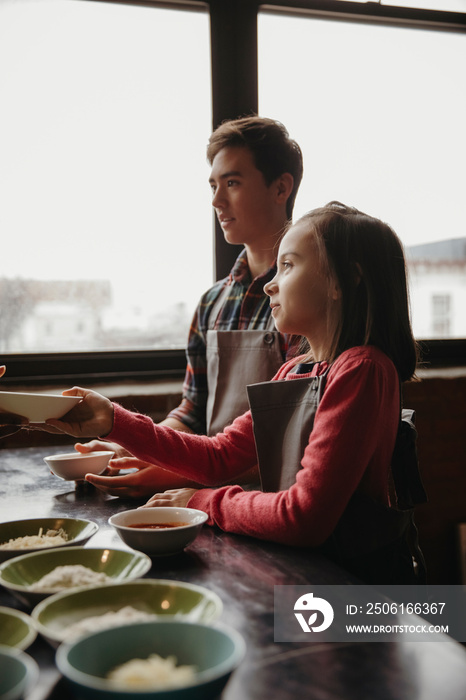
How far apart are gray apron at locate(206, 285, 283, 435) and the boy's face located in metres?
0.32

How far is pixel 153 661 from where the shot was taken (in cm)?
55

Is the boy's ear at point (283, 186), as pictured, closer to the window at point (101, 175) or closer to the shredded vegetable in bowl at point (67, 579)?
the window at point (101, 175)

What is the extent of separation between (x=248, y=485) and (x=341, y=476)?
536mm

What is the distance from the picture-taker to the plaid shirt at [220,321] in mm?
2057

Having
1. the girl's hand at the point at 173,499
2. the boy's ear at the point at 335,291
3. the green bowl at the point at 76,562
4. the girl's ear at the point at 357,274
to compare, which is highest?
the girl's ear at the point at 357,274

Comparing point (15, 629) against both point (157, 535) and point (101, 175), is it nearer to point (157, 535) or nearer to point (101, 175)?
point (157, 535)

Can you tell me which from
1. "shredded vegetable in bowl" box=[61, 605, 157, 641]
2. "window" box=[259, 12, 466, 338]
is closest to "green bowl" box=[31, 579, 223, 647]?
"shredded vegetable in bowl" box=[61, 605, 157, 641]

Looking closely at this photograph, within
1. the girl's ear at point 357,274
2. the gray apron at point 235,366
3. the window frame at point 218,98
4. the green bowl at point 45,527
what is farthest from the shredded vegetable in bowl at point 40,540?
the window frame at point 218,98

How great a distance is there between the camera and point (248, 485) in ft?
5.04

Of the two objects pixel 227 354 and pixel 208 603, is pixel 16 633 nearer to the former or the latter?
pixel 208 603

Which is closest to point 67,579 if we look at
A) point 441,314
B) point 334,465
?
point 334,465

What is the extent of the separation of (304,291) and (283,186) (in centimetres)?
91

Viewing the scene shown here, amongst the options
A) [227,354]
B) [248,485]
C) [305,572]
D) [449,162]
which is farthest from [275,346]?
[449,162]

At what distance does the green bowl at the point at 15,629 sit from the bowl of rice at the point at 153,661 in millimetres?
68
